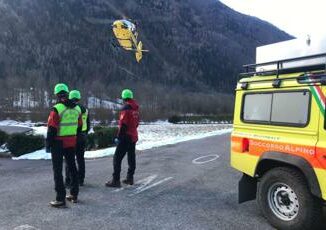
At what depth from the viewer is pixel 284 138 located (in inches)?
256

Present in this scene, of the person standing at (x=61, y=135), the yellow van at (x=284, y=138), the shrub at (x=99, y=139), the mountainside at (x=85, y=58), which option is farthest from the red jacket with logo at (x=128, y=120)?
the mountainside at (x=85, y=58)

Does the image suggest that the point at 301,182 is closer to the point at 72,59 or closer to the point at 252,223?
the point at 252,223

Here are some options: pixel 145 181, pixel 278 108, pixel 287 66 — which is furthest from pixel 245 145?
pixel 145 181

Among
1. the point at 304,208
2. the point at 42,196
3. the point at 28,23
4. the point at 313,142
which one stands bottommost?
the point at 42,196

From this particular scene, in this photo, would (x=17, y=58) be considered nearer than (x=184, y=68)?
Yes

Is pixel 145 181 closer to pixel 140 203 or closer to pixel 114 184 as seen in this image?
pixel 114 184

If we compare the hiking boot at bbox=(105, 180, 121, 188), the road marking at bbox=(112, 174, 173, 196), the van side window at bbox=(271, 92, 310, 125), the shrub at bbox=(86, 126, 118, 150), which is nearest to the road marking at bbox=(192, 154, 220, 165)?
the road marking at bbox=(112, 174, 173, 196)

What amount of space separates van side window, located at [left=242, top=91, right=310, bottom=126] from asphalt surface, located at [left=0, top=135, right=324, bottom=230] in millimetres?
1548

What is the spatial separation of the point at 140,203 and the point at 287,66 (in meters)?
3.44

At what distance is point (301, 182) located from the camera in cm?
625

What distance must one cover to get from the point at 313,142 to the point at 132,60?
166 meters

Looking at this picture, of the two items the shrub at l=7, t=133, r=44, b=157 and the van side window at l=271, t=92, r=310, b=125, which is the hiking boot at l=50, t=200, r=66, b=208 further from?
the shrub at l=7, t=133, r=44, b=157

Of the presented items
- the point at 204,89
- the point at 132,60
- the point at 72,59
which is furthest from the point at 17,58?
the point at 204,89

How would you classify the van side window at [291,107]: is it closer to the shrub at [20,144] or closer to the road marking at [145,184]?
the road marking at [145,184]
